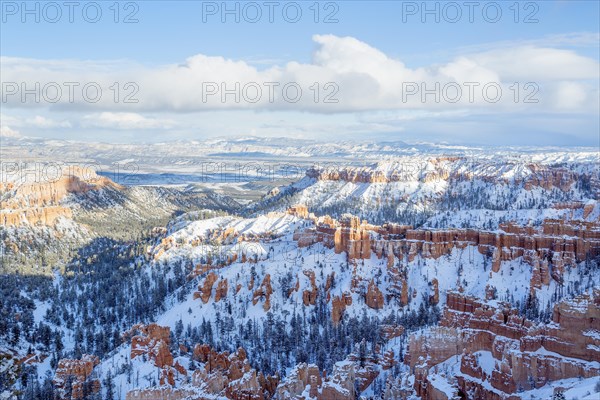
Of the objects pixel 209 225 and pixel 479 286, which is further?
pixel 209 225

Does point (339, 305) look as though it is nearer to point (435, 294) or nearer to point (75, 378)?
point (435, 294)

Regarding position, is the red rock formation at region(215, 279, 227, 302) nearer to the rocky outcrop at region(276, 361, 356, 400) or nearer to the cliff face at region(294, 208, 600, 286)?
the cliff face at region(294, 208, 600, 286)

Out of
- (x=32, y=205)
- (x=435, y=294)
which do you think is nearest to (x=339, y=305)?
(x=435, y=294)

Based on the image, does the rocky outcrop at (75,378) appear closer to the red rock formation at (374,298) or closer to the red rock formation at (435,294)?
the red rock formation at (374,298)

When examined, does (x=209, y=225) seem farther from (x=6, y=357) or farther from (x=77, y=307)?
(x=6, y=357)

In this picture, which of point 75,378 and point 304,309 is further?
point 304,309

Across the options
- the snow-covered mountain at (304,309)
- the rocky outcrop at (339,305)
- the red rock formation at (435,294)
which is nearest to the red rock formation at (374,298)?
the snow-covered mountain at (304,309)

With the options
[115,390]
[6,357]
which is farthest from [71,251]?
[115,390]
